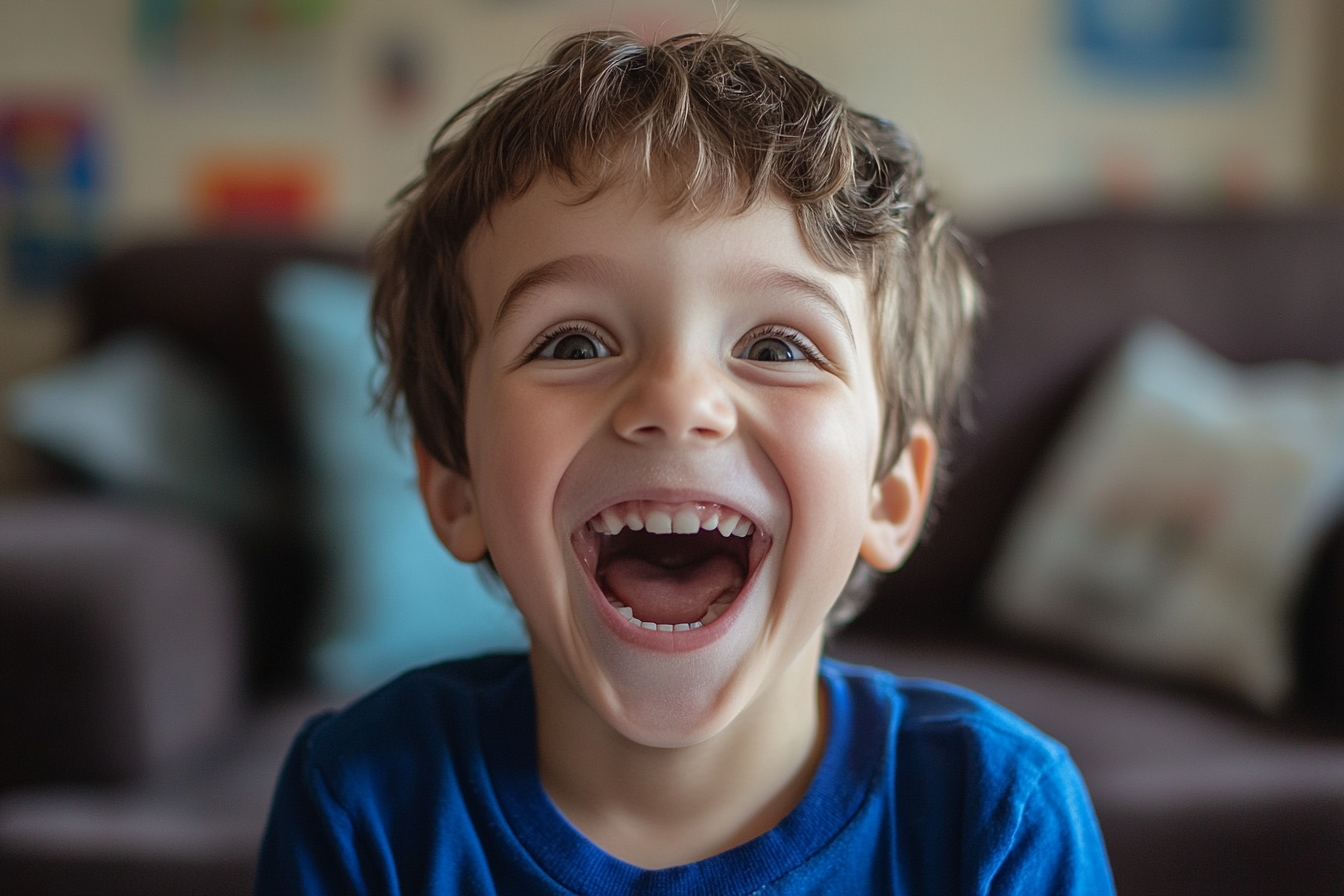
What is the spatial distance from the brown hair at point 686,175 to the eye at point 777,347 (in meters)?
0.05

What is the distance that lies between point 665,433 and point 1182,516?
1150 millimetres

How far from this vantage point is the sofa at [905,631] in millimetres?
1225

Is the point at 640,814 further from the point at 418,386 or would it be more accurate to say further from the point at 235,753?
the point at 235,753

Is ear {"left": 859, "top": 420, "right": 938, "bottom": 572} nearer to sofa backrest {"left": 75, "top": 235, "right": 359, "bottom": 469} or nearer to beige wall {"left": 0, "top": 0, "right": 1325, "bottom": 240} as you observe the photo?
sofa backrest {"left": 75, "top": 235, "right": 359, "bottom": 469}

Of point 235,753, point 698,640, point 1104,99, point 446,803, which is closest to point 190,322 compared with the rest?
point 235,753

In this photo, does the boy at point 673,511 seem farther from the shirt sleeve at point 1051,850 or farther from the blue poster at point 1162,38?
the blue poster at point 1162,38

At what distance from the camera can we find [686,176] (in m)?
0.67

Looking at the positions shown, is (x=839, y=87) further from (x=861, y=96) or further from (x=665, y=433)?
(x=665, y=433)

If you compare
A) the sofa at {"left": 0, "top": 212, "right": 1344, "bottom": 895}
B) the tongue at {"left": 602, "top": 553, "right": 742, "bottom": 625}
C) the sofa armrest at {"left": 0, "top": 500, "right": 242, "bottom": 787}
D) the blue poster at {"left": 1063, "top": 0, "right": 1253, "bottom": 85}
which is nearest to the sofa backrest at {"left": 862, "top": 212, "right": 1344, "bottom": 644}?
the sofa at {"left": 0, "top": 212, "right": 1344, "bottom": 895}

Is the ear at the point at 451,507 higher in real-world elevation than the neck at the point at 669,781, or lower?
higher

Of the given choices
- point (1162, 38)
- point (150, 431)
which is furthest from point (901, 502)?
point (1162, 38)

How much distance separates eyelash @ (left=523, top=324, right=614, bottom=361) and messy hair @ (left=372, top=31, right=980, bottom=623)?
0.07 meters

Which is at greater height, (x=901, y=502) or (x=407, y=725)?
(x=901, y=502)

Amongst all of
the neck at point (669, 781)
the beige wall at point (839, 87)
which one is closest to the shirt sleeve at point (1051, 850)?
the neck at point (669, 781)
